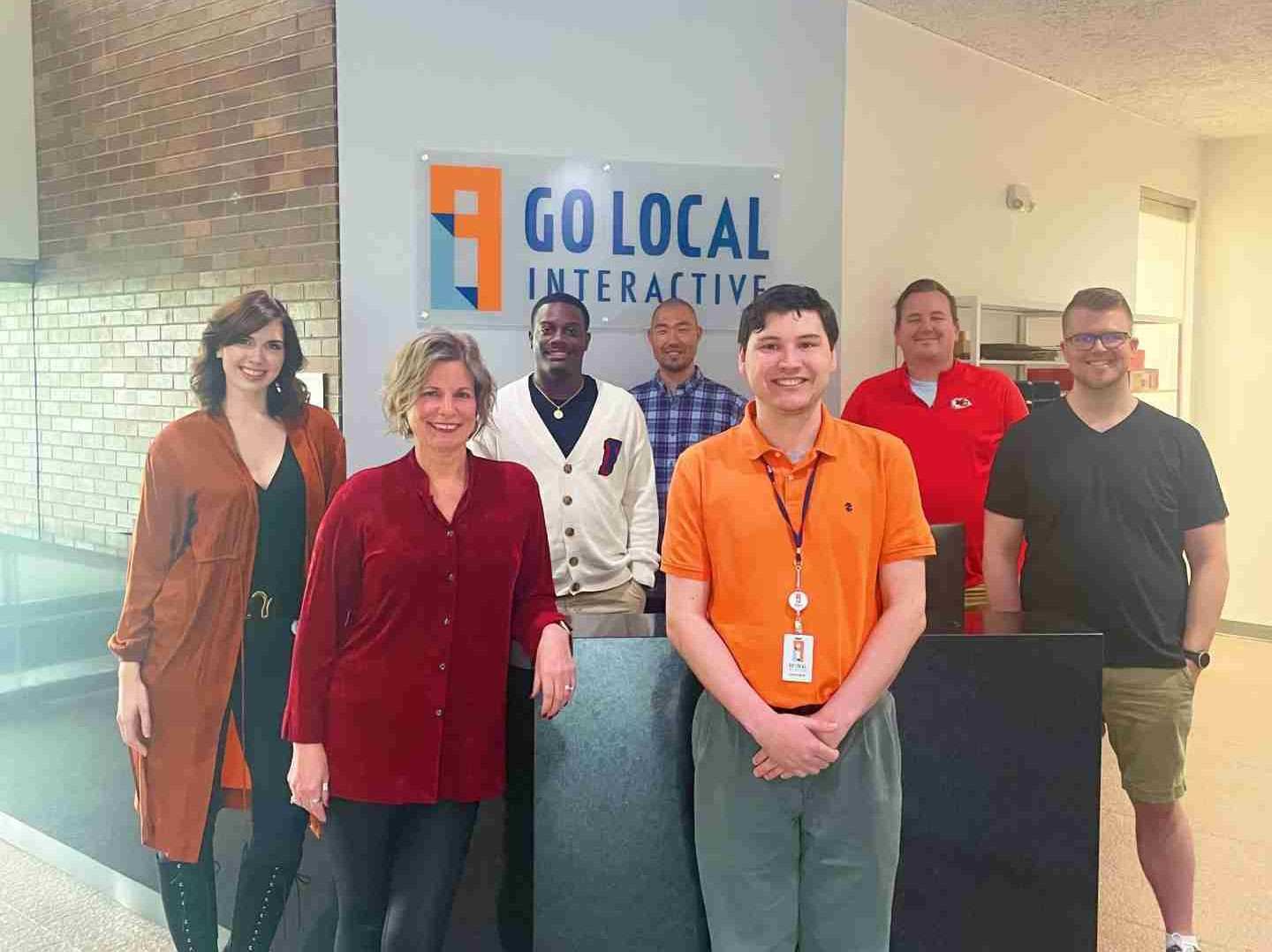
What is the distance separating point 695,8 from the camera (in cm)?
370

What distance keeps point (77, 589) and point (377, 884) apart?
152 cm

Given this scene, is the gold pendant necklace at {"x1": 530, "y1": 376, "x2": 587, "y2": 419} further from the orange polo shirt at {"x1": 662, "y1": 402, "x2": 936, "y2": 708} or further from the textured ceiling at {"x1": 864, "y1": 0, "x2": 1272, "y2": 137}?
the textured ceiling at {"x1": 864, "y1": 0, "x2": 1272, "y2": 137}

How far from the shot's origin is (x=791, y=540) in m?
2.06

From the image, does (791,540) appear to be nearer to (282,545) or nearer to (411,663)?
(411,663)

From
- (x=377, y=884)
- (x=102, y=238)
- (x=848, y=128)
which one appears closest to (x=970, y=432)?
(x=848, y=128)

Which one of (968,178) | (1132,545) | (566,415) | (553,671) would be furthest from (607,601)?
(968,178)

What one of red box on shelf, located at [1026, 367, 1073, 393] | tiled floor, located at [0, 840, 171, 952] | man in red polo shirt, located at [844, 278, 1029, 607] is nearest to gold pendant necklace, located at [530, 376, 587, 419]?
man in red polo shirt, located at [844, 278, 1029, 607]

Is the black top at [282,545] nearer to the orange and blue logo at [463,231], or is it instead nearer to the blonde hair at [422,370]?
the blonde hair at [422,370]

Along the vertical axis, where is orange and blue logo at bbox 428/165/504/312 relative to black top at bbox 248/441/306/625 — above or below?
above

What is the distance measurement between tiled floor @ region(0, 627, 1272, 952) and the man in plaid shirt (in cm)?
189

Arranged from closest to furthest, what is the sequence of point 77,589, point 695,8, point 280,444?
point 280,444 → point 77,589 → point 695,8

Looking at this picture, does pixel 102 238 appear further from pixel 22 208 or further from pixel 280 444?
pixel 280 444

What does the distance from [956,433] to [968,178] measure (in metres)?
1.61

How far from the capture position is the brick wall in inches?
126
